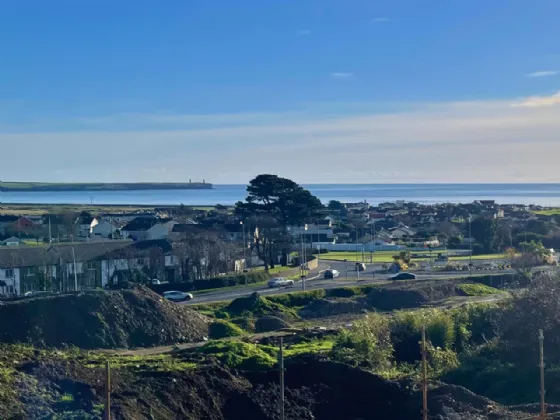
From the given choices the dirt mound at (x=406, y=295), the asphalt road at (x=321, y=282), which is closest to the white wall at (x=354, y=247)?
the asphalt road at (x=321, y=282)

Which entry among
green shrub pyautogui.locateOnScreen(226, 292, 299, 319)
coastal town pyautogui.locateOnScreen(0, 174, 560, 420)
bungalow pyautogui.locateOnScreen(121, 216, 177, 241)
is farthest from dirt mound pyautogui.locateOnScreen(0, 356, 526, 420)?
bungalow pyautogui.locateOnScreen(121, 216, 177, 241)

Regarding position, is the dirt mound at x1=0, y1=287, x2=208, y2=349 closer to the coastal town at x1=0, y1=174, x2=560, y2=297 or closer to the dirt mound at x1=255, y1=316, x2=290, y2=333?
the dirt mound at x1=255, y1=316, x2=290, y2=333

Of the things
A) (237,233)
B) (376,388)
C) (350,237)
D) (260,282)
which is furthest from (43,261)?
(350,237)

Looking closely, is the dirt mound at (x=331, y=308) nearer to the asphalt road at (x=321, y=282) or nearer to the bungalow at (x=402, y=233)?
the asphalt road at (x=321, y=282)

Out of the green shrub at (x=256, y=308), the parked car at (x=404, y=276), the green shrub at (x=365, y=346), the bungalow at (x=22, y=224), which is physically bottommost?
the green shrub at (x=256, y=308)

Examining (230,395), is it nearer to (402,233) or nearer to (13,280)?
(13,280)

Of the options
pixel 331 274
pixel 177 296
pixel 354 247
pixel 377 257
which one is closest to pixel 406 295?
pixel 331 274

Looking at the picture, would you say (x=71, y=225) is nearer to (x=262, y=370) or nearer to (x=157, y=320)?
(x=157, y=320)
